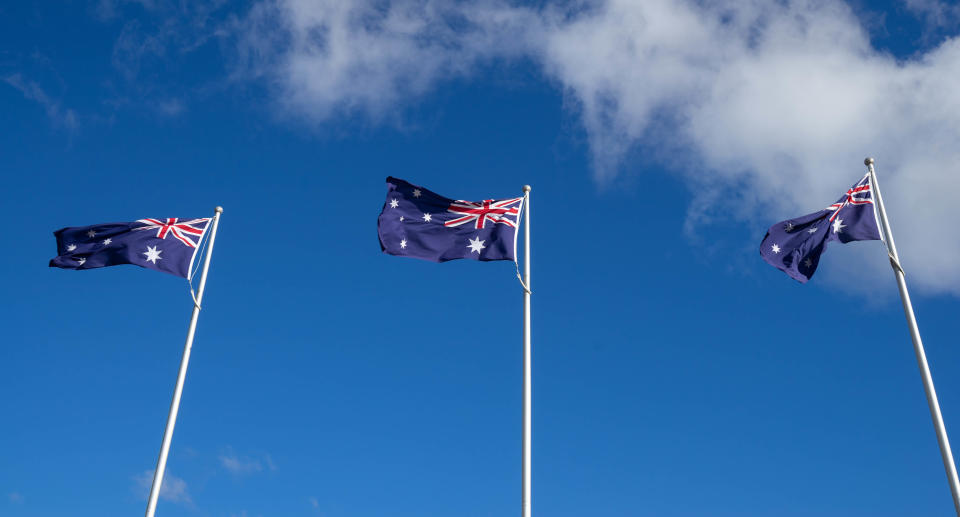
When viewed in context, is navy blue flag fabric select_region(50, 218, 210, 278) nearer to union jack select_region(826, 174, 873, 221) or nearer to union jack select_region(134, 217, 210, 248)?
union jack select_region(134, 217, 210, 248)

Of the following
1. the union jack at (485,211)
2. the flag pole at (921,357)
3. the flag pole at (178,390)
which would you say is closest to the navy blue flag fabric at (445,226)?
the union jack at (485,211)

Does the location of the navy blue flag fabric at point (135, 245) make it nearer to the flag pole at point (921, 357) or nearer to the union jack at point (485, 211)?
the union jack at point (485, 211)

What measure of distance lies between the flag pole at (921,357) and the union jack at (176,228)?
2084 centimetres

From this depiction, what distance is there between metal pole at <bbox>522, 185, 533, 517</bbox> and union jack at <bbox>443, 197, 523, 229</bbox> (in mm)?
546

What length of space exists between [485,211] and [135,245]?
35.9 ft

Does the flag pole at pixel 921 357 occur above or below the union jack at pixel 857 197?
below

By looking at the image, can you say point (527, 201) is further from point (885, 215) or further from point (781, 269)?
point (885, 215)

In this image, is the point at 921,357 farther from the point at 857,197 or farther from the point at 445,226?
the point at 445,226

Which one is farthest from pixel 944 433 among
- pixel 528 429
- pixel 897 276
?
pixel 528 429

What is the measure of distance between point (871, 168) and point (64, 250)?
25.3 metres

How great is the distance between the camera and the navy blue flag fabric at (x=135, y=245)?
2680cm

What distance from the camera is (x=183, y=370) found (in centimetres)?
2550

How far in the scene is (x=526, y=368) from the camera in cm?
2355

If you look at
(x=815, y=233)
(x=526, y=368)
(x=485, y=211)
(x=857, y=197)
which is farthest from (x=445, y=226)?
(x=857, y=197)
